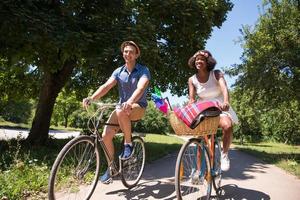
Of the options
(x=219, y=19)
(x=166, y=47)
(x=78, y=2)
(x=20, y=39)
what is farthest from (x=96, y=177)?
(x=219, y=19)

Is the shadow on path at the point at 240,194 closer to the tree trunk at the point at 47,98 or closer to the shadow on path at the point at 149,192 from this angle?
the shadow on path at the point at 149,192

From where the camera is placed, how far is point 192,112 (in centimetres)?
483

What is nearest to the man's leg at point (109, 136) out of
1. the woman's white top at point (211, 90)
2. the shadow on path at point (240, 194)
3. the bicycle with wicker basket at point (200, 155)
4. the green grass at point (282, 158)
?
the bicycle with wicker basket at point (200, 155)

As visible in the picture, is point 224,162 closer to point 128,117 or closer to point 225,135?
point 225,135

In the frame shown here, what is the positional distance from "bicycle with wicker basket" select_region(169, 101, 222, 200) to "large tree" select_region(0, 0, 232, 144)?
5887mm

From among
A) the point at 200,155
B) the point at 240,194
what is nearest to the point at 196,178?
the point at 200,155

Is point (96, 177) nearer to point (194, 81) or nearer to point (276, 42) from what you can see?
point (194, 81)

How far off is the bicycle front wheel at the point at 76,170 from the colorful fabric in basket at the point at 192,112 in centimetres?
121

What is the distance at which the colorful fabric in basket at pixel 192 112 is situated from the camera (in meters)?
4.79

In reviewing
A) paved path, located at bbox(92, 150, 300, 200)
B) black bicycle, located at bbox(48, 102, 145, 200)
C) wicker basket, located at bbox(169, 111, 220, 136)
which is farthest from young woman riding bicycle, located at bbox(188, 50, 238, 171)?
black bicycle, located at bbox(48, 102, 145, 200)

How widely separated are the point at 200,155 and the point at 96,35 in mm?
6789

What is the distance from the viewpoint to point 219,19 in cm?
1608

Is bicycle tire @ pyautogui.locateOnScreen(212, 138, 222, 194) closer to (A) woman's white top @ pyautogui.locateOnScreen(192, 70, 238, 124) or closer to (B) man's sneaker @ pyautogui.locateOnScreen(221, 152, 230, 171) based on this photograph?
(B) man's sneaker @ pyautogui.locateOnScreen(221, 152, 230, 171)

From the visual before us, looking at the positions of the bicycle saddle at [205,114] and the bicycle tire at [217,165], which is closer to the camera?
the bicycle saddle at [205,114]
